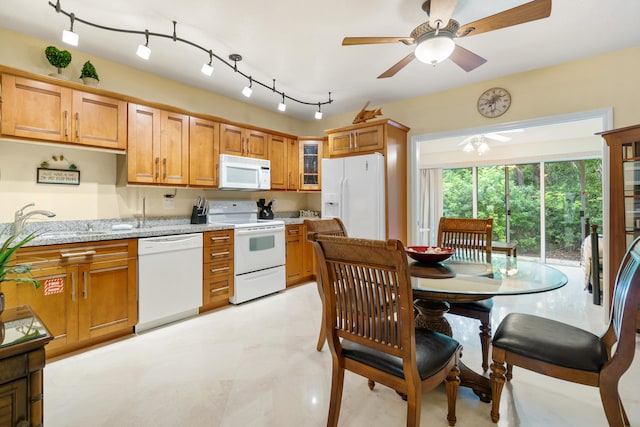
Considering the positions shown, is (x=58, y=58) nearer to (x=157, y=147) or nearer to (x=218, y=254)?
(x=157, y=147)

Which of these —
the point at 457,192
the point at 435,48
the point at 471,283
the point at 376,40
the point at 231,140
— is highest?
the point at 376,40

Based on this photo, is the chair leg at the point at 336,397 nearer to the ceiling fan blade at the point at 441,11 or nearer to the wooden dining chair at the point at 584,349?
the wooden dining chair at the point at 584,349

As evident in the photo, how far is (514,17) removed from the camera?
1.72 meters

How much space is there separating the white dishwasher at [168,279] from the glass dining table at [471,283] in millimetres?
2230

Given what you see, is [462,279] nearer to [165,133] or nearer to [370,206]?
[370,206]

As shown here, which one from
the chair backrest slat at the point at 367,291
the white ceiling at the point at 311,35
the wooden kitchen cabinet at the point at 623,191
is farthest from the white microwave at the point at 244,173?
the wooden kitchen cabinet at the point at 623,191

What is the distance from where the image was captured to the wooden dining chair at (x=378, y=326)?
46.7 inches

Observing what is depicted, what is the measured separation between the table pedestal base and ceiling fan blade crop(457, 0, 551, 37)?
1.79 meters

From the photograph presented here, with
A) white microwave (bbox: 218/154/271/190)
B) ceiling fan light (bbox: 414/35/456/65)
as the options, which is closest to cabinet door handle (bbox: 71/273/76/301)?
white microwave (bbox: 218/154/271/190)

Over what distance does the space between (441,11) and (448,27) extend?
0.30m

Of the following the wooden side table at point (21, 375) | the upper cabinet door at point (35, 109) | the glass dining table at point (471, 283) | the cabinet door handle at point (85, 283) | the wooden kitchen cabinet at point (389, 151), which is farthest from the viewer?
the wooden kitchen cabinet at point (389, 151)

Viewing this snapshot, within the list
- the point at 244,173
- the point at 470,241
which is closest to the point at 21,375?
the point at 470,241

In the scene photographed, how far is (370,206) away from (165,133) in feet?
8.13

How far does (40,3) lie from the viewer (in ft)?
6.97
